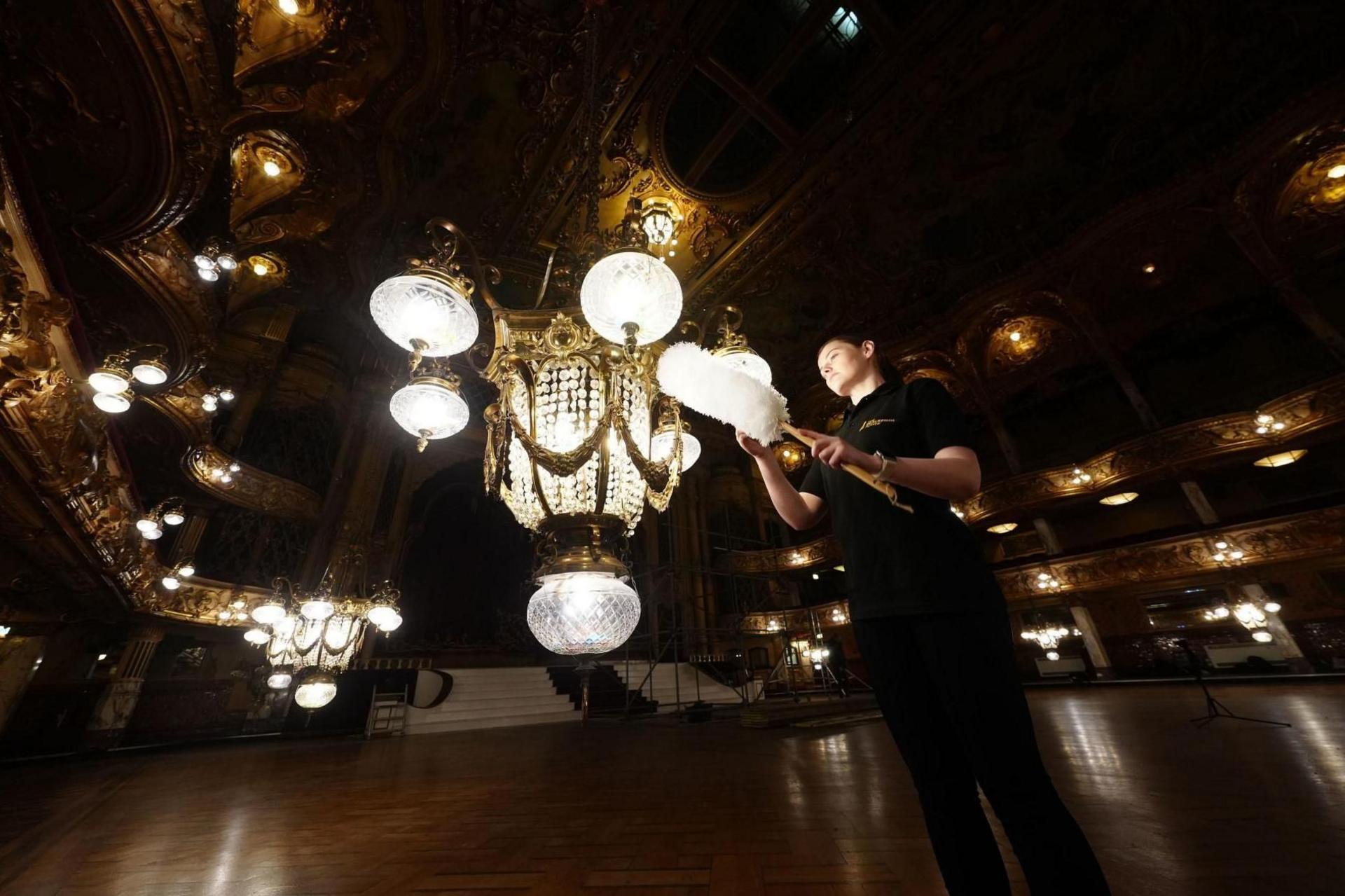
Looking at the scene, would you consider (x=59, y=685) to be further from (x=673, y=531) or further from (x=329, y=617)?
(x=673, y=531)

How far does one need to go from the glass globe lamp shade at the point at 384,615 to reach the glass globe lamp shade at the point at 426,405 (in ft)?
20.2

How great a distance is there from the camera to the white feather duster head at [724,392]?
4.87 ft

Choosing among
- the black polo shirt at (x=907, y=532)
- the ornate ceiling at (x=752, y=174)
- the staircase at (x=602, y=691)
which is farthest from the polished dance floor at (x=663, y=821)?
the staircase at (x=602, y=691)

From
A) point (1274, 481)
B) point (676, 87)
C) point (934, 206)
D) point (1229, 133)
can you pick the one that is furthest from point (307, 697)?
point (1274, 481)

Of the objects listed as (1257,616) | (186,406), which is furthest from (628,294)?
(1257,616)

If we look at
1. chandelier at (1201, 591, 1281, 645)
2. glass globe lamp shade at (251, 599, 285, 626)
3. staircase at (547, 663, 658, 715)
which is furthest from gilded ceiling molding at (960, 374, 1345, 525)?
glass globe lamp shade at (251, 599, 285, 626)

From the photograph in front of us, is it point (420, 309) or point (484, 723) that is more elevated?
point (420, 309)

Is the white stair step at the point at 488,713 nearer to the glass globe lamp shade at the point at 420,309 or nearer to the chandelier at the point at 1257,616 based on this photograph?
the glass globe lamp shade at the point at 420,309

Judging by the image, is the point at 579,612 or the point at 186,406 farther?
the point at 186,406

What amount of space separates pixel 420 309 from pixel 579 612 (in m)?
1.67

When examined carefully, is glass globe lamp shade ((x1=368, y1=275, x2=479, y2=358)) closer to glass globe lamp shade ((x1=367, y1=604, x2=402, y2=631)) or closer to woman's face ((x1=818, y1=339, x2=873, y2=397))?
woman's face ((x1=818, y1=339, x2=873, y2=397))

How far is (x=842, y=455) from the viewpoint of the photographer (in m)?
1.02

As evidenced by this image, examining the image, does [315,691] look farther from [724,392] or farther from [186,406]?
[724,392]

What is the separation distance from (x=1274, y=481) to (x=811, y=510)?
1507 centimetres
